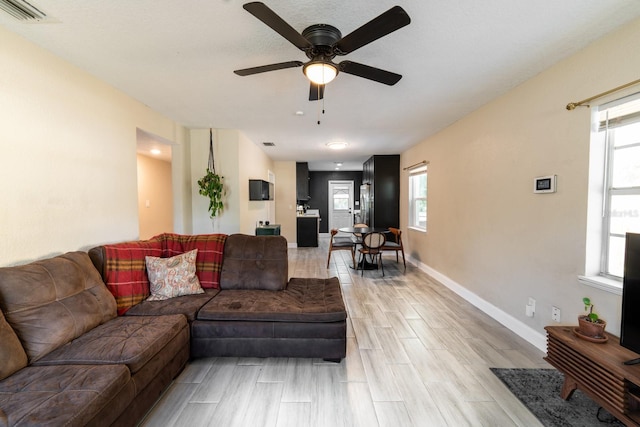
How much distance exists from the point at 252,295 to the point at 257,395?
833mm

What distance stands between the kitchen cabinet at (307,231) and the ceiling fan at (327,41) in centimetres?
568

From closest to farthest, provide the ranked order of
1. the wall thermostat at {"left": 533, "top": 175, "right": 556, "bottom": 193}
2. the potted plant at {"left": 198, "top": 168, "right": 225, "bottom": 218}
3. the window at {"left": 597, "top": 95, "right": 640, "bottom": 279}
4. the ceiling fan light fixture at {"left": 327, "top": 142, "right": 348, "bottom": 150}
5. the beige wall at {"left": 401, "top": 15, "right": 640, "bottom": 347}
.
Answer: the window at {"left": 597, "top": 95, "right": 640, "bottom": 279}
the beige wall at {"left": 401, "top": 15, "right": 640, "bottom": 347}
the wall thermostat at {"left": 533, "top": 175, "right": 556, "bottom": 193}
the potted plant at {"left": 198, "top": 168, "right": 225, "bottom": 218}
the ceiling fan light fixture at {"left": 327, "top": 142, "right": 348, "bottom": 150}

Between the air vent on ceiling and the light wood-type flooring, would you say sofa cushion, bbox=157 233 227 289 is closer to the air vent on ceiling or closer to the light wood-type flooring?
the light wood-type flooring

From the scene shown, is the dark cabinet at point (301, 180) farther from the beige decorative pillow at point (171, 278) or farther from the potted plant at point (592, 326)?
the potted plant at point (592, 326)

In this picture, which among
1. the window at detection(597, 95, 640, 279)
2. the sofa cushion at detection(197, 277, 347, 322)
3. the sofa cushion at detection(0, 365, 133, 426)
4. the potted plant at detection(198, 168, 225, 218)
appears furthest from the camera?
the potted plant at detection(198, 168, 225, 218)

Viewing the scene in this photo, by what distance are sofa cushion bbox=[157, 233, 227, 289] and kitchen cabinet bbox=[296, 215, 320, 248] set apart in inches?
187

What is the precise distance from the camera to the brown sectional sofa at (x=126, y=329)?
48.8 inches

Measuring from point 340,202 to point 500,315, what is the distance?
6.99 meters

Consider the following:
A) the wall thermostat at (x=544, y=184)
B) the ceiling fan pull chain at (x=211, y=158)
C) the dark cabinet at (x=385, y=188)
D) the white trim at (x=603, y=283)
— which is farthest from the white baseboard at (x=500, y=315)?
the ceiling fan pull chain at (x=211, y=158)

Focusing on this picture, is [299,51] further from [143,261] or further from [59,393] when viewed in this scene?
[59,393]

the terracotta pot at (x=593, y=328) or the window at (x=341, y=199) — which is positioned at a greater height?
the window at (x=341, y=199)

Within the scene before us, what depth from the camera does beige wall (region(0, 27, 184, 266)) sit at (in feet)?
5.87

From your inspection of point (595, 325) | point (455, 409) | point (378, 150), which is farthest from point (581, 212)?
point (378, 150)

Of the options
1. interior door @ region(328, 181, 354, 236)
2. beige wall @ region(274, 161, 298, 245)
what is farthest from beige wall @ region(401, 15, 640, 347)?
interior door @ region(328, 181, 354, 236)
